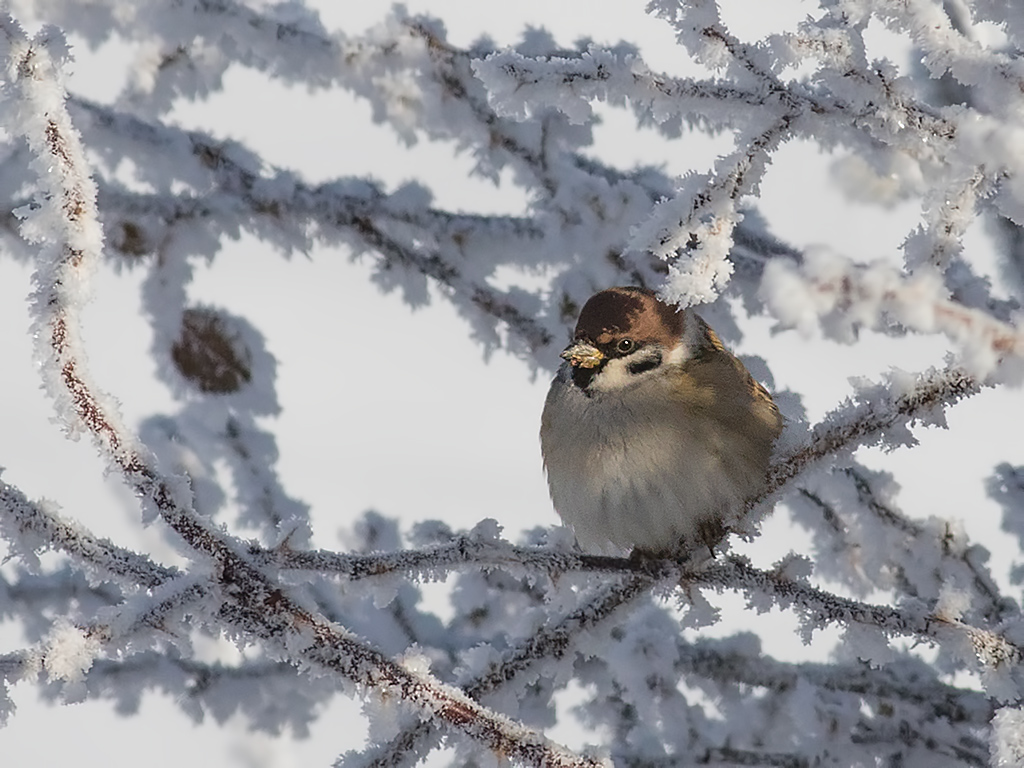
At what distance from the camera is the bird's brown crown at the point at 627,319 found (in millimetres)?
2008

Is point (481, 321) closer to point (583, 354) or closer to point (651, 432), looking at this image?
point (583, 354)

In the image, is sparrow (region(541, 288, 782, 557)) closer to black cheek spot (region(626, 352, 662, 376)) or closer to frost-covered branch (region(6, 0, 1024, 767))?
black cheek spot (region(626, 352, 662, 376))

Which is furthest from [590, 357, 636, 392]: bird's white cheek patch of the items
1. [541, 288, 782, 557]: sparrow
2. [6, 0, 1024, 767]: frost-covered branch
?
[6, 0, 1024, 767]: frost-covered branch

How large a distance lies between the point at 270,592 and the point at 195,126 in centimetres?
155

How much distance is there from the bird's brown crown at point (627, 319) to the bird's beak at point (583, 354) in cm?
1

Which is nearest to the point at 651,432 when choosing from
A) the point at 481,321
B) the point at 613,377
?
the point at 613,377

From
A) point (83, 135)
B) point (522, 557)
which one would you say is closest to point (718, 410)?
point (522, 557)

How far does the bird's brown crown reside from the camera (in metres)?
2.01

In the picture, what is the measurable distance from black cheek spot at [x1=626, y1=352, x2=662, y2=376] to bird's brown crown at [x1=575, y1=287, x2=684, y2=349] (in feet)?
0.11

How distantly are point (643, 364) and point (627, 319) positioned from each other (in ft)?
0.31

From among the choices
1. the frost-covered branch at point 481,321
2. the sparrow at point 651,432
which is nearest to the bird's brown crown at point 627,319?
the sparrow at point 651,432

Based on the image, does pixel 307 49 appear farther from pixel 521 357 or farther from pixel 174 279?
pixel 521 357

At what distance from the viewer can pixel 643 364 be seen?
208cm

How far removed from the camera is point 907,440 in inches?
51.7
